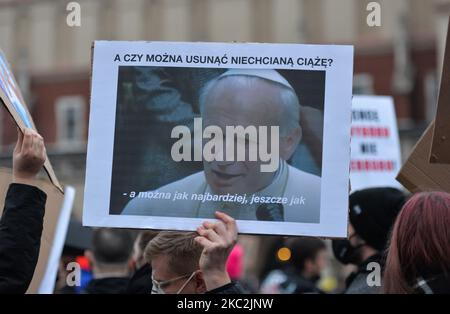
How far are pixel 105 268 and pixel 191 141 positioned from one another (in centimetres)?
205

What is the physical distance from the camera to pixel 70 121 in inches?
1667

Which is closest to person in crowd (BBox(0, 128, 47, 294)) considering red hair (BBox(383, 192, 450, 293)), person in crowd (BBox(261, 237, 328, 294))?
red hair (BBox(383, 192, 450, 293))

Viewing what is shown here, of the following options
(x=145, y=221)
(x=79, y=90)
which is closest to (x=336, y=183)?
(x=145, y=221)

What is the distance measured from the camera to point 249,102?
10.4 ft

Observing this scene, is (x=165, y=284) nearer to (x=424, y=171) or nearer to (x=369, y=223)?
(x=424, y=171)

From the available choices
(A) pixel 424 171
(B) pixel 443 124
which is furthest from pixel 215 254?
(A) pixel 424 171

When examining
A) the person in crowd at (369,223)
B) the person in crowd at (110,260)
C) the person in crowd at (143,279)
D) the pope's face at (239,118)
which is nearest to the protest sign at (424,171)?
the pope's face at (239,118)

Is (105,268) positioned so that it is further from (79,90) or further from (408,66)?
(79,90)

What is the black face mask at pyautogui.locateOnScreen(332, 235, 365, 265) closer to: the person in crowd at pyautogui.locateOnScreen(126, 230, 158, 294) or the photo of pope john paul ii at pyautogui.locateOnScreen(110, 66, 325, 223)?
the person in crowd at pyautogui.locateOnScreen(126, 230, 158, 294)

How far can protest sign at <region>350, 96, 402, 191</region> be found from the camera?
5.97 meters

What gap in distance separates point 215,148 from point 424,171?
861 millimetres

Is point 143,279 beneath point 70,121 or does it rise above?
beneath

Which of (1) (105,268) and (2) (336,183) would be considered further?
(1) (105,268)
